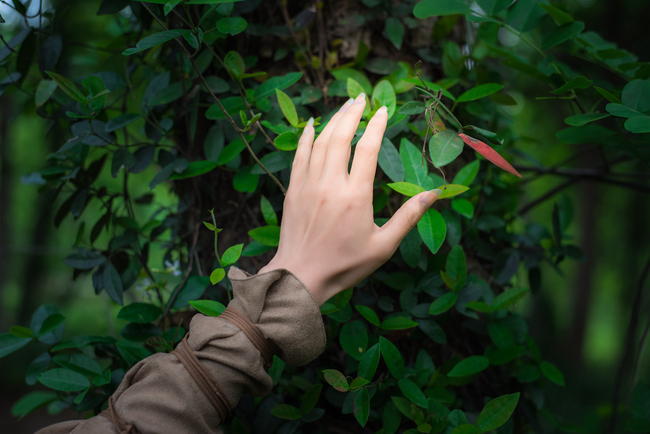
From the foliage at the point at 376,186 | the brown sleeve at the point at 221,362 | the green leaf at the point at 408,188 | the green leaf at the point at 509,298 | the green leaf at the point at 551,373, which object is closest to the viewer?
the brown sleeve at the point at 221,362

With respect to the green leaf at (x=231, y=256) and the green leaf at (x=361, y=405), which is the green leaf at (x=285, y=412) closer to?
the green leaf at (x=361, y=405)

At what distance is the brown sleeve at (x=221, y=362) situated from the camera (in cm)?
61

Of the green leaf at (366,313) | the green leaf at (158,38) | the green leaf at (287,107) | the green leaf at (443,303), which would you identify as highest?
the green leaf at (158,38)

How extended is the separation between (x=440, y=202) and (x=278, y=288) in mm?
597

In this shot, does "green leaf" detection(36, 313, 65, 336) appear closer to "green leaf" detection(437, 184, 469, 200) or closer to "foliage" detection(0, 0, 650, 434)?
"foliage" detection(0, 0, 650, 434)

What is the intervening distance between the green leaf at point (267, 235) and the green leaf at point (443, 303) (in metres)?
0.40

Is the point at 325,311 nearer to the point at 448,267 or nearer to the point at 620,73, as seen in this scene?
the point at 448,267

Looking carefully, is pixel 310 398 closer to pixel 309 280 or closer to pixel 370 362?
pixel 370 362

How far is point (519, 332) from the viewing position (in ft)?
3.41

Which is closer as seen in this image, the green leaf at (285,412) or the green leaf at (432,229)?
the green leaf at (432,229)

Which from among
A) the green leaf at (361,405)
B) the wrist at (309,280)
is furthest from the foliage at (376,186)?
the wrist at (309,280)

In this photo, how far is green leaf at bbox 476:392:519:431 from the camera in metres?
0.73

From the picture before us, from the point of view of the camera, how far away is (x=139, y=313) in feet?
3.05

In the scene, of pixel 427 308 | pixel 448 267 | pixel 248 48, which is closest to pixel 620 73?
pixel 448 267
